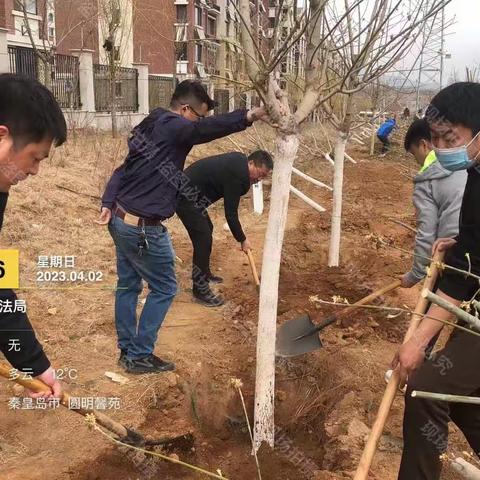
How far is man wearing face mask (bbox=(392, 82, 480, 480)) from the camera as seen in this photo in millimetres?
1966

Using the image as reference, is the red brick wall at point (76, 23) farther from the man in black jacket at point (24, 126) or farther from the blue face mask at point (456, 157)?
the blue face mask at point (456, 157)

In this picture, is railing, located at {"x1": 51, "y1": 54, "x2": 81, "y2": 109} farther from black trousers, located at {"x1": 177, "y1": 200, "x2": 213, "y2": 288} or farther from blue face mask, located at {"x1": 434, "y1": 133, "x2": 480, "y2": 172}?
blue face mask, located at {"x1": 434, "y1": 133, "x2": 480, "y2": 172}

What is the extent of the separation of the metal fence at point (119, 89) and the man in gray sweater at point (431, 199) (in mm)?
13851

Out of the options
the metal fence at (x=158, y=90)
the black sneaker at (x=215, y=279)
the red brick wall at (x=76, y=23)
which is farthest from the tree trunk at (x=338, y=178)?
A: the metal fence at (x=158, y=90)

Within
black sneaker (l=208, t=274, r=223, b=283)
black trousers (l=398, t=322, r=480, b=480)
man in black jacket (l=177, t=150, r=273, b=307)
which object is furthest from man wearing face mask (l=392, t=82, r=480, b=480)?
black sneaker (l=208, t=274, r=223, b=283)

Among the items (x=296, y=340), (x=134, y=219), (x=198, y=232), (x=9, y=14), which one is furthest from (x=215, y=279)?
(x=9, y=14)

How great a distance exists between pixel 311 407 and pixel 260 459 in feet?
2.19

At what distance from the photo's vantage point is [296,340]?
3244 millimetres

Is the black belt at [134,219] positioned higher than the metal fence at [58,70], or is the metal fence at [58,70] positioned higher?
the metal fence at [58,70]

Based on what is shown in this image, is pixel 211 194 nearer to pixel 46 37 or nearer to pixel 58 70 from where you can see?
pixel 46 37

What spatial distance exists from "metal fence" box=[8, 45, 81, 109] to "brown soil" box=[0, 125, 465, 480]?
7692 millimetres

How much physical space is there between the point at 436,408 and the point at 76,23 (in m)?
22.5

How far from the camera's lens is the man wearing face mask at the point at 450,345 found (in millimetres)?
1966

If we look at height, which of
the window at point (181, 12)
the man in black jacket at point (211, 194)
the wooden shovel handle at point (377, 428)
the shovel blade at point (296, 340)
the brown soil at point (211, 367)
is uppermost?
the window at point (181, 12)
